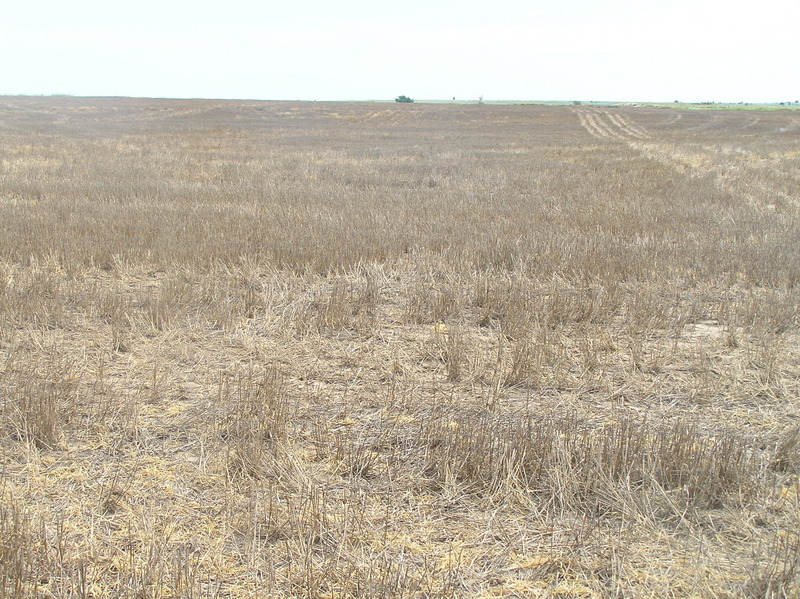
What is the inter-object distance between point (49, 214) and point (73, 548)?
908 cm

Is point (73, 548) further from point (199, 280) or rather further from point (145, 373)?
point (199, 280)

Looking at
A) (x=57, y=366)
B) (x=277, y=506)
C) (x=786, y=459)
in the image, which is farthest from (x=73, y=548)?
(x=786, y=459)

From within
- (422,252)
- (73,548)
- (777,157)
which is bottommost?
(73,548)

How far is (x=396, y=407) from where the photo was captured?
4.28m

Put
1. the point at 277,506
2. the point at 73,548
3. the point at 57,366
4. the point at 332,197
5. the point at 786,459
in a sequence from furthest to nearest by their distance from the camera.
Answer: the point at 332,197 < the point at 57,366 < the point at 786,459 < the point at 277,506 < the point at 73,548

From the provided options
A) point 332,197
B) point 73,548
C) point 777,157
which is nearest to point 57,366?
point 73,548

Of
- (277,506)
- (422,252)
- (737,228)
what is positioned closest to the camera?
(277,506)

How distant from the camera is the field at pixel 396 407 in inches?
108

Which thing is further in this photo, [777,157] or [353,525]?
[777,157]

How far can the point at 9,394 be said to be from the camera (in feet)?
13.7

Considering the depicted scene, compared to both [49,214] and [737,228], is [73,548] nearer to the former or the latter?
[49,214]

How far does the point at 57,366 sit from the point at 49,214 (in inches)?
268

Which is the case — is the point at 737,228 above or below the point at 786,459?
above

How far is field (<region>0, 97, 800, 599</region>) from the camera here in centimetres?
274
